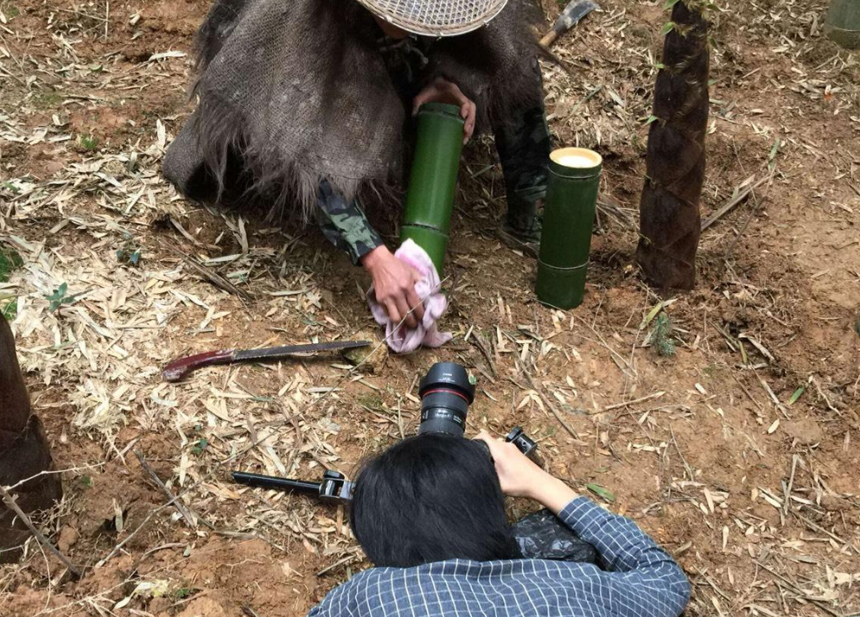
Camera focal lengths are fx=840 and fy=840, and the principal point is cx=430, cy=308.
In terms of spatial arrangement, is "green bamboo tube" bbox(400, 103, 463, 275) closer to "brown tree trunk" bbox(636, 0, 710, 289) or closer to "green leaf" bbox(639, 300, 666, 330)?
"brown tree trunk" bbox(636, 0, 710, 289)

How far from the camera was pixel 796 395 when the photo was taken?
2934 mm

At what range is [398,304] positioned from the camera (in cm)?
274

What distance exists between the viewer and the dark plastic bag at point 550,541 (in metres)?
1.99

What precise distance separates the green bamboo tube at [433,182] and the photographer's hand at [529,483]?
95 cm

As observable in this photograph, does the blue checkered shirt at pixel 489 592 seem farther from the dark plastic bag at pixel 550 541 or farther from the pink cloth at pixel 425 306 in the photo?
the pink cloth at pixel 425 306

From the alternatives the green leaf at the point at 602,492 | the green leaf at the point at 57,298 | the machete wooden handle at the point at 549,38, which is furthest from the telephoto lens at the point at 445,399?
the machete wooden handle at the point at 549,38

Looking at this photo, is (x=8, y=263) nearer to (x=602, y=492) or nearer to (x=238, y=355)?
(x=238, y=355)

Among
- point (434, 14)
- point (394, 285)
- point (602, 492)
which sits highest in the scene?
point (434, 14)

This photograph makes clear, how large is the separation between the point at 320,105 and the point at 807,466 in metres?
1.99

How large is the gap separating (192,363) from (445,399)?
92 centimetres

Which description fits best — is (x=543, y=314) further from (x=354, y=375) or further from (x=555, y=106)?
(x=555, y=106)

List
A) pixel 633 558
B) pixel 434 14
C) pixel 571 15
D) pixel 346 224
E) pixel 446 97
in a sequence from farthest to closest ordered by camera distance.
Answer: pixel 571 15 < pixel 446 97 < pixel 346 224 < pixel 434 14 < pixel 633 558

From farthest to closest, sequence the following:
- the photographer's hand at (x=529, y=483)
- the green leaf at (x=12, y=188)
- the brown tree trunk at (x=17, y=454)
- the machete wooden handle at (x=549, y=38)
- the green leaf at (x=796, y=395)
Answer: the machete wooden handle at (x=549, y=38), the green leaf at (x=12, y=188), the green leaf at (x=796, y=395), the photographer's hand at (x=529, y=483), the brown tree trunk at (x=17, y=454)

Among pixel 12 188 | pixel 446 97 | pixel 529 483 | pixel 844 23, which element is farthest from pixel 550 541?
pixel 844 23
